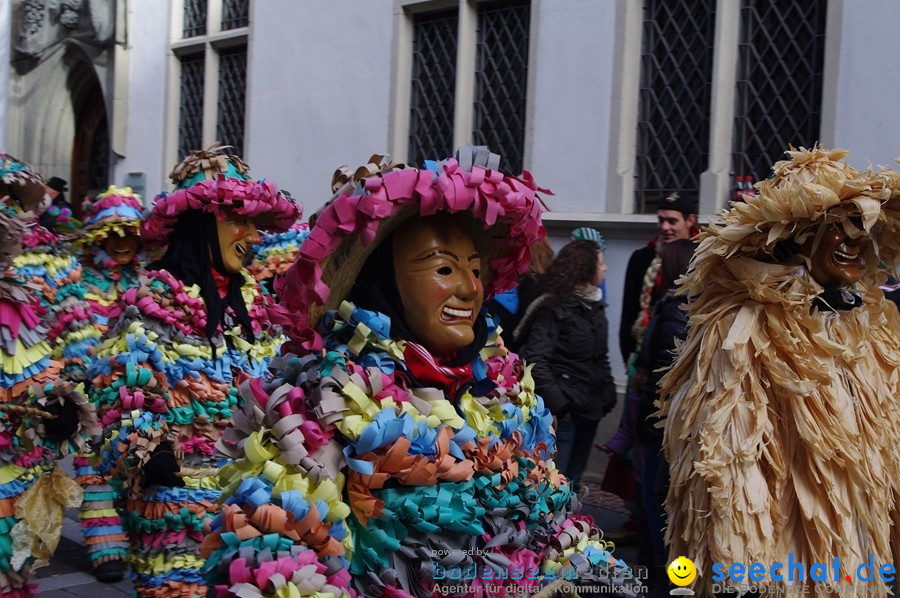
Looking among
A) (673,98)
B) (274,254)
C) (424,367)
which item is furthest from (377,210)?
(673,98)

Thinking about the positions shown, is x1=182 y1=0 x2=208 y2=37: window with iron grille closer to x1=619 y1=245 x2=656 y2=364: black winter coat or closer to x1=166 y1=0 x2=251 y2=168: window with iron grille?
x1=166 y1=0 x2=251 y2=168: window with iron grille

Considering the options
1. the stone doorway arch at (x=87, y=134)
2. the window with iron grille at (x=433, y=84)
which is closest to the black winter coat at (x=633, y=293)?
the window with iron grille at (x=433, y=84)

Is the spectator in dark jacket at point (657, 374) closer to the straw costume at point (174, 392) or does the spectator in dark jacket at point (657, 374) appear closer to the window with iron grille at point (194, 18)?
the straw costume at point (174, 392)

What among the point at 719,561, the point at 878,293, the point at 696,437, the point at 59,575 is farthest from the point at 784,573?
the point at 59,575

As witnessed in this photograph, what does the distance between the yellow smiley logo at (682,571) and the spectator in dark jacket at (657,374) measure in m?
0.98

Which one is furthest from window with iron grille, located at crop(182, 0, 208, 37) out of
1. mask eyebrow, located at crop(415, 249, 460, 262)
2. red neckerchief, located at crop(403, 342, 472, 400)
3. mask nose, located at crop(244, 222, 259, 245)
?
red neckerchief, located at crop(403, 342, 472, 400)

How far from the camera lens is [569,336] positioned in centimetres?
562

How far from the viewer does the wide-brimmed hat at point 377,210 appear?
7.86 ft

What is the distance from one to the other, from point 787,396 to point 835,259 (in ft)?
1.86

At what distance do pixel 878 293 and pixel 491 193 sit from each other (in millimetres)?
2112

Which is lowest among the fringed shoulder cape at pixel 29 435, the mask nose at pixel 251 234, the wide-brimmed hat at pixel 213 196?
the fringed shoulder cape at pixel 29 435

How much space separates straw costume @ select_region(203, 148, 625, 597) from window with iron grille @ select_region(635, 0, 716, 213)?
18.3ft

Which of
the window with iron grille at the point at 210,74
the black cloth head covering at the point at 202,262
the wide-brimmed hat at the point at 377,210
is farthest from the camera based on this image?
the window with iron grille at the point at 210,74

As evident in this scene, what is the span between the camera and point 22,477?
374 centimetres
